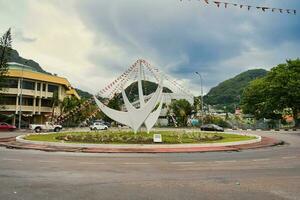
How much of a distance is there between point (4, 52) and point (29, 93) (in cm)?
1479

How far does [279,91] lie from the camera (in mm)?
76062

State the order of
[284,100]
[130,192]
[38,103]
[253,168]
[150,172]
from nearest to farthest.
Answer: [130,192], [150,172], [253,168], [284,100], [38,103]

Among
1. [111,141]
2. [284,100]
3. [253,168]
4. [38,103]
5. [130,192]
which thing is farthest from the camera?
[38,103]

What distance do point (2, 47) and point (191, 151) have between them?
150 feet

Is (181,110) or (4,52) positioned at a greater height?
(4,52)

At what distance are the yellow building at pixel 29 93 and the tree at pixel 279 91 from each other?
129 feet

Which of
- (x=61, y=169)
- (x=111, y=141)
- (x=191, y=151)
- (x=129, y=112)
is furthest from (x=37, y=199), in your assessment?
(x=129, y=112)

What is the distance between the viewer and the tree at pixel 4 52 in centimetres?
6150

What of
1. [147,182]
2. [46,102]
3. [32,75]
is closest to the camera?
[147,182]

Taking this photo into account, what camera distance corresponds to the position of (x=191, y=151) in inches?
1094

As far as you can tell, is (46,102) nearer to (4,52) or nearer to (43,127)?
(4,52)

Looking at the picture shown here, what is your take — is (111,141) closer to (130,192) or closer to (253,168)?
(253,168)

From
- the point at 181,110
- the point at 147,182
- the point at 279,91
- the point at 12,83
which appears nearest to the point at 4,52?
the point at 12,83

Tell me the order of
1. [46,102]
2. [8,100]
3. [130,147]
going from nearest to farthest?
[130,147]
[8,100]
[46,102]
